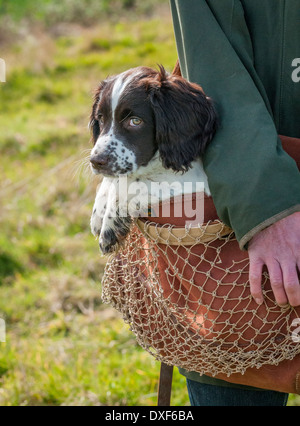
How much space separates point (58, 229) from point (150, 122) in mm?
3658

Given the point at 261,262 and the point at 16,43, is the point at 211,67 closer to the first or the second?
the point at 261,262

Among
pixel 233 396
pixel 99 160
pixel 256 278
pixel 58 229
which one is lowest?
pixel 233 396

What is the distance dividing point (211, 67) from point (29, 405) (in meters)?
2.07

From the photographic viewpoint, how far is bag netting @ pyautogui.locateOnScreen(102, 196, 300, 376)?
6.10 ft

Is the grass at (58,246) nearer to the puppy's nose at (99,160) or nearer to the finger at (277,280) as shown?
the puppy's nose at (99,160)

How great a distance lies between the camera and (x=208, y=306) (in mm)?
1899

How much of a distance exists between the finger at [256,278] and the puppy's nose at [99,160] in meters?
0.61

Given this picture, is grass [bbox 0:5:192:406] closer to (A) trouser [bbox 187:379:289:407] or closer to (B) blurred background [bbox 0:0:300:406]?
(B) blurred background [bbox 0:0:300:406]

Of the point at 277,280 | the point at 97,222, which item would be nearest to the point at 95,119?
the point at 97,222

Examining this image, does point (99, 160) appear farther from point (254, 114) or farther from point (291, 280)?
point (291, 280)

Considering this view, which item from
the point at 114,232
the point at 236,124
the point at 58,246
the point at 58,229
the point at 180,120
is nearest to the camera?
the point at 236,124

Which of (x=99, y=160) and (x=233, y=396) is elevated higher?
(x=99, y=160)

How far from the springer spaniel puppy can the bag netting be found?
142 millimetres

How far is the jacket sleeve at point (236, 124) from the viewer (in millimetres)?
1729
